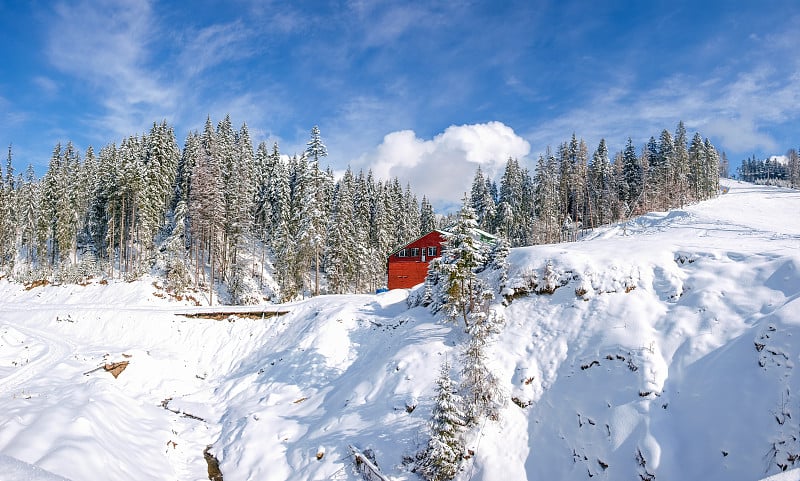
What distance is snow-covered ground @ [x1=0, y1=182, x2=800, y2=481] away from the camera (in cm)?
973

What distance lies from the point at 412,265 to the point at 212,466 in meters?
30.5

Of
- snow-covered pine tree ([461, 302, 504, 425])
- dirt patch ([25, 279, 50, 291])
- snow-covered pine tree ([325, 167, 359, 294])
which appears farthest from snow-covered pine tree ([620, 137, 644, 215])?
dirt patch ([25, 279, 50, 291])

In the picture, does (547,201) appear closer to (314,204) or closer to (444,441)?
(314,204)

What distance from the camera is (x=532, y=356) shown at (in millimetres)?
14391

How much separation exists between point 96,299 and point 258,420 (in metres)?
33.4

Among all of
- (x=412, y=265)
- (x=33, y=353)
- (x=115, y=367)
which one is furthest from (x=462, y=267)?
(x=412, y=265)

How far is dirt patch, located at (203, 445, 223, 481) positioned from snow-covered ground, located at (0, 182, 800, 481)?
194 millimetres

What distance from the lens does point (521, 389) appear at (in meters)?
13.4

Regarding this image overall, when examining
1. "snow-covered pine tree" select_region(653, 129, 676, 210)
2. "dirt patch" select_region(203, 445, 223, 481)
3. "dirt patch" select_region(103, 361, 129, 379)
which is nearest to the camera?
"dirt patch" select_region(203, 445, 223, 481)

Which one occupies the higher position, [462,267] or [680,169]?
[680,169]

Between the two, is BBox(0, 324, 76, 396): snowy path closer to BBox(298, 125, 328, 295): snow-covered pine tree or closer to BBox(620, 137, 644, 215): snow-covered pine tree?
BBox(298, 125, 328, 295): snow-covered pine tree

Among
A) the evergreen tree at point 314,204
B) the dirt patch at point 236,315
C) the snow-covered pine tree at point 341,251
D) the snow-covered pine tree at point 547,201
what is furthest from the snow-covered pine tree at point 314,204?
→ the snow-covered pine tree at point 547,201

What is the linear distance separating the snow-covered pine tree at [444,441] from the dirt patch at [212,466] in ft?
24.3

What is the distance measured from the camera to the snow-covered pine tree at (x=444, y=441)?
36.3 feet
